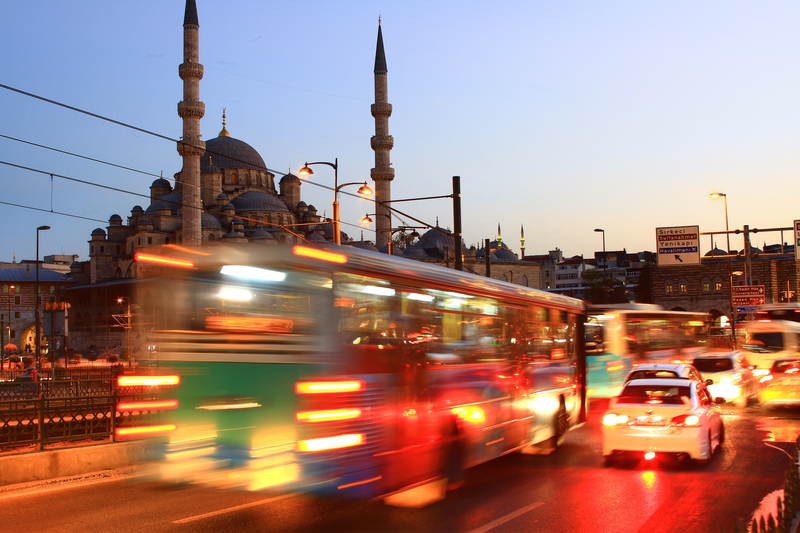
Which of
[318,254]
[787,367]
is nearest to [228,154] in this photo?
[787,367]

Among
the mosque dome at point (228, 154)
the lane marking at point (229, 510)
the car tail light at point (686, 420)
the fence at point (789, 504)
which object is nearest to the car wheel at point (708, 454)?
the car tail light at point (686, 420)

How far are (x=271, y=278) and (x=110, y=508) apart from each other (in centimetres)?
364

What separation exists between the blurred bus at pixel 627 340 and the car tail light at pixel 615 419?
7.25m

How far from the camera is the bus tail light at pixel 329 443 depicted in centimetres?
627

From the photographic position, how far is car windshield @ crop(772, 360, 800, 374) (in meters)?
16.6

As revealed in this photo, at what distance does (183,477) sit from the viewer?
704 centimetres

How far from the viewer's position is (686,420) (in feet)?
31.3

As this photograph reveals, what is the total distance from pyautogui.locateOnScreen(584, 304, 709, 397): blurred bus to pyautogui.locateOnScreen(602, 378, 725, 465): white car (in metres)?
7.07

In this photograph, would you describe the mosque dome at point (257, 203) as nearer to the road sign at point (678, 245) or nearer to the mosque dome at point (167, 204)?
the mosque dome at point (167, 204)

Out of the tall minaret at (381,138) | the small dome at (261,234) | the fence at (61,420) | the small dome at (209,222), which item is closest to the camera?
the fence at (61,420)

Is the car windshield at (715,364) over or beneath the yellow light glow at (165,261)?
beneath

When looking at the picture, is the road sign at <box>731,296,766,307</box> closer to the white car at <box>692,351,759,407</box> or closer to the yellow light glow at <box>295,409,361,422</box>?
the white car at <box>692,351,759,407</box>

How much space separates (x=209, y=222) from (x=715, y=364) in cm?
6774

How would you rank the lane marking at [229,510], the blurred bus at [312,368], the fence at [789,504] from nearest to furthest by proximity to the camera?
1. the fence at [789,504]
2. the blurred bus at [312,368]
3. the lane marking at [229,510]
